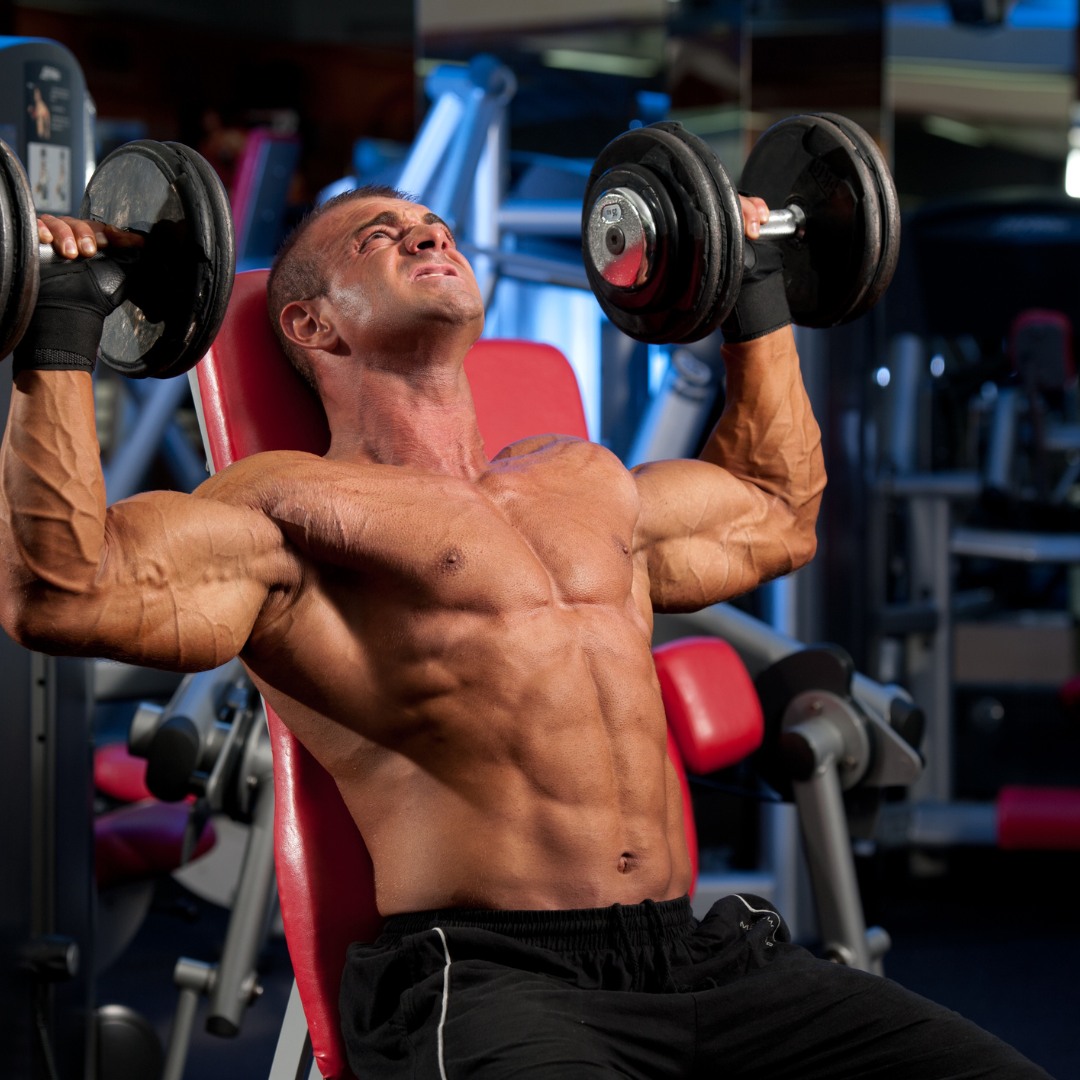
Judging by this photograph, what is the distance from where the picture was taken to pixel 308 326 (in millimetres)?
1953

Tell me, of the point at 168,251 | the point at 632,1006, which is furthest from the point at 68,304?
the point at 632,1006

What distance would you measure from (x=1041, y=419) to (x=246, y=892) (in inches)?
122

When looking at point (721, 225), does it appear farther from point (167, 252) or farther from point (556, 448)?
point (167, 252)

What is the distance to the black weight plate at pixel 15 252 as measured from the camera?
1.35m

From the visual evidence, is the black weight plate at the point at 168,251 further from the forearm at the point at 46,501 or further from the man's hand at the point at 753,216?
the man's hand at the point at 753,216

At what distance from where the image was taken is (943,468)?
5.11 m

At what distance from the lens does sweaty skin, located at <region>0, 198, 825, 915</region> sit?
4.90 ft

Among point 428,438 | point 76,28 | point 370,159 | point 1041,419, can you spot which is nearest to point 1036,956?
point 1041,419

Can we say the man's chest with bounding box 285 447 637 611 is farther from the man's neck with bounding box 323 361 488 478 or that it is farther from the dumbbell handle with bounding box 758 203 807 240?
the dumbbell handle with bounding box 758 203 807 240

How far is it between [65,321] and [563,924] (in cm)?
79

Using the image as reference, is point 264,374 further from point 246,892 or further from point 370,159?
point 370,159

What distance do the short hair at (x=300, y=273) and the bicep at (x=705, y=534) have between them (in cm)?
47

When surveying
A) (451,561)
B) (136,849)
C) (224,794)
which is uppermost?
(451,561)

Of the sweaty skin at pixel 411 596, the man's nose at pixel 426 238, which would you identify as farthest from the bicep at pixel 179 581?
the man's nose at pixel 426 238
